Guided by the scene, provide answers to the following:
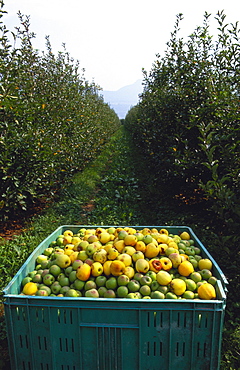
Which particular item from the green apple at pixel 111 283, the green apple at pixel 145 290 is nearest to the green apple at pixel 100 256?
the green apple at pixel 111 283

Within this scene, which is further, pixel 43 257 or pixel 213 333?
pixel 43 257

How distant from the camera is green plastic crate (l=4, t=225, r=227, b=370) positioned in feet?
6.15

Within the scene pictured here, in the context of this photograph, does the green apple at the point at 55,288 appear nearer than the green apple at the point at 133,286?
No

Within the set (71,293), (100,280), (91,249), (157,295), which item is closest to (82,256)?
(91,249)

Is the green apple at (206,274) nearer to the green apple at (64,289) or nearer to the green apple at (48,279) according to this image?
the green apple at (64,289)

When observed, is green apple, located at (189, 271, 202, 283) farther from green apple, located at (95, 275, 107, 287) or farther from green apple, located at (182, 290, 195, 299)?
green apple, located at (95, 275, 107, 287)

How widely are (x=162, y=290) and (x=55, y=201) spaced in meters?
5.40

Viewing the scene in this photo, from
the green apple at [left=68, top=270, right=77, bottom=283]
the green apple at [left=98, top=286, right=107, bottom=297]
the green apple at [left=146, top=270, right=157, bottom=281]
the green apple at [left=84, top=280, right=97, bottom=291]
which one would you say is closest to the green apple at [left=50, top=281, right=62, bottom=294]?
the green apple at [left=68, top=270, right=77, bottom=283]

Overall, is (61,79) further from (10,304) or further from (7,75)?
(10,304)

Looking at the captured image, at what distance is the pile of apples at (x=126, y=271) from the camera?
2.20 meters

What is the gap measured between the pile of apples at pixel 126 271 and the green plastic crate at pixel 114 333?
24 centimetres

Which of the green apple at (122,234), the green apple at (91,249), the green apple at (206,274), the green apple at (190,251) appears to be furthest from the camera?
the green apple at (122,234)

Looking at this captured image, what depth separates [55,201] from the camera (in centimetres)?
723

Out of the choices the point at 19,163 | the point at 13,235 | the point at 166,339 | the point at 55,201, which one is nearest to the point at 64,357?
the point at 166,339
